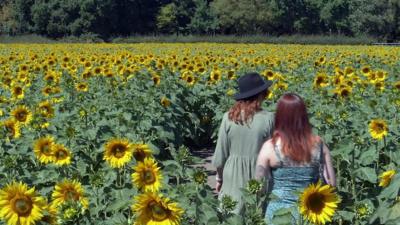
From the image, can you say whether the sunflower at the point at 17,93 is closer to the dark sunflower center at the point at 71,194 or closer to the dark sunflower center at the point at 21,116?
the dark sunflower center at the point at 21,116

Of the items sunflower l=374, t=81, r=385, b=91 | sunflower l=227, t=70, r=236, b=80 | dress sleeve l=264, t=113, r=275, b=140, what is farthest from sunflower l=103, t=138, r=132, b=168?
sunflower l=227, t=70, r=236, b=80

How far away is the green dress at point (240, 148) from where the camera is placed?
385 cm

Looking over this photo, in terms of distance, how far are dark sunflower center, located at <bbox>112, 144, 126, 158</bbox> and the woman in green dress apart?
2.37ft

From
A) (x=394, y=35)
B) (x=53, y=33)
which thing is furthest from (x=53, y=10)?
(x=394, y=35)

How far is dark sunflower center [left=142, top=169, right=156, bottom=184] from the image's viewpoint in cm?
287

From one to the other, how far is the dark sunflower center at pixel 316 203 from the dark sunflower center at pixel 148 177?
702 millimetres

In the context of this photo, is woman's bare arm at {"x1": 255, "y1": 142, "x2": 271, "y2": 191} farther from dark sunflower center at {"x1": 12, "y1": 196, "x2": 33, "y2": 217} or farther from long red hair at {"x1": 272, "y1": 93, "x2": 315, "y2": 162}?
dark sunflower center at {"x1": 12, "y1": 196, "x2": 33, "y2": 217}

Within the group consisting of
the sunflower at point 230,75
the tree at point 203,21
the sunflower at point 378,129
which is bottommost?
the tree at point 203,21

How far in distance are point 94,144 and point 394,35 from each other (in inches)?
2072

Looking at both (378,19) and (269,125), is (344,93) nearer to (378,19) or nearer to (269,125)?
(269,125)

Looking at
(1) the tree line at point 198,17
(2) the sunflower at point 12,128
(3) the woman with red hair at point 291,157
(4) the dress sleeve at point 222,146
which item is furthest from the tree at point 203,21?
(3) the woman with red hair at point 291,157

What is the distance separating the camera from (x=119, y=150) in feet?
11.1

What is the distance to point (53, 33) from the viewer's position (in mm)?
52500

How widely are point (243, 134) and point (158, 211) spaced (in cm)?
158
